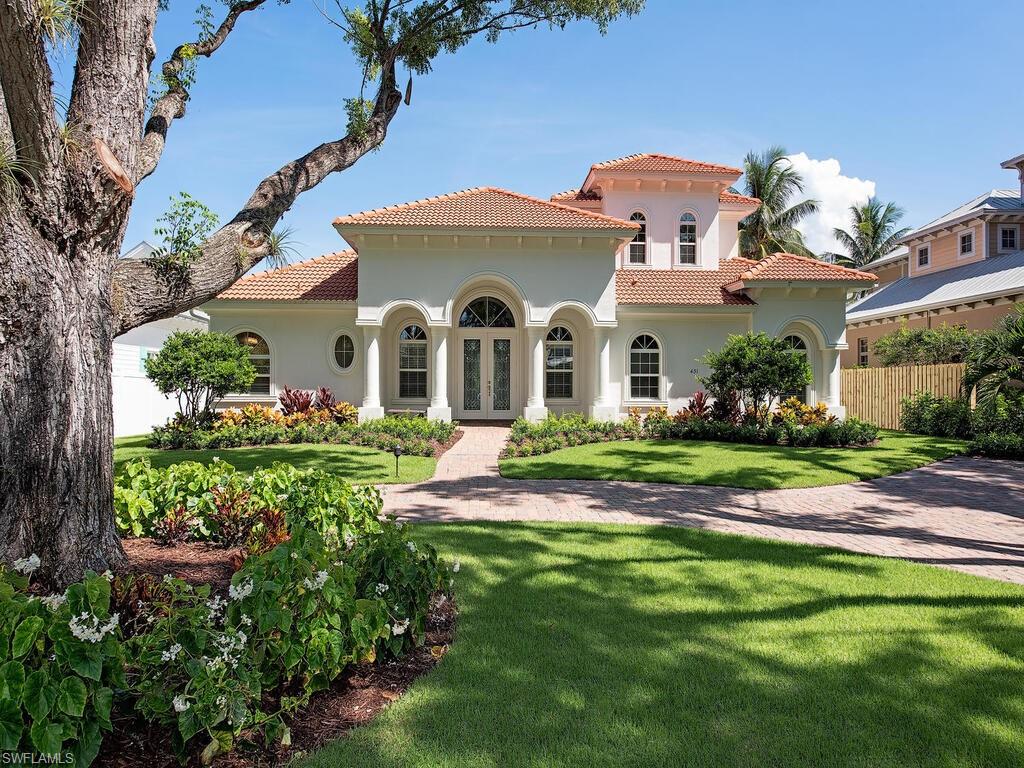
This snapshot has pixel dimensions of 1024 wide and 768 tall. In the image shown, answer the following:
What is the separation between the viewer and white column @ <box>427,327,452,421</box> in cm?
1692

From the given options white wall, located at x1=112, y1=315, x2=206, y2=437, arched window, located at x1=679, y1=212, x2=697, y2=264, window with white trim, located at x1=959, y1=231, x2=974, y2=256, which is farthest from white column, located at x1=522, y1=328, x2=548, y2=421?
window with white trim, located at x1=959, y1=231, x2=974, y2=256

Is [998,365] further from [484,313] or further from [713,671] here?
[713,671]

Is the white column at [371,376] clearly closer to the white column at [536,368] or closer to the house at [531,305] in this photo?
the house at [531,305]

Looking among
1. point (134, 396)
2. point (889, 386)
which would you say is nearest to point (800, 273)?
point (889, 386)

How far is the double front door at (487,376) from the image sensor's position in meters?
19.2

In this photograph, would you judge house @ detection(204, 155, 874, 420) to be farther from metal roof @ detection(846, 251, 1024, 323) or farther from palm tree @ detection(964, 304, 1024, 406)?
metal roof @ detection(846, 251, 1024, 323)

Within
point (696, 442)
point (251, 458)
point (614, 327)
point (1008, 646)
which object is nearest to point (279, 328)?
point (251, 458)

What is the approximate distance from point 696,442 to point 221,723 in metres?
13.8

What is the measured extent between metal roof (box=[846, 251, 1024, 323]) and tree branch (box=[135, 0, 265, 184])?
79.2 ft

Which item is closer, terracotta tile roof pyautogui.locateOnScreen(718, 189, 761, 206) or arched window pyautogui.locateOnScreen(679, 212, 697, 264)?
arched window pyautogui.locateOnScreen(679, 212, 697, 264)

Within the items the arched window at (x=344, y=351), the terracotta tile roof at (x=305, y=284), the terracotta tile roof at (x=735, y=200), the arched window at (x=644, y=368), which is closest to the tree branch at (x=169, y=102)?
the terracotta tile roof at (x=305, y=284)

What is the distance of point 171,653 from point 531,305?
49.7 feet

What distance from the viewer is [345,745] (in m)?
3.01

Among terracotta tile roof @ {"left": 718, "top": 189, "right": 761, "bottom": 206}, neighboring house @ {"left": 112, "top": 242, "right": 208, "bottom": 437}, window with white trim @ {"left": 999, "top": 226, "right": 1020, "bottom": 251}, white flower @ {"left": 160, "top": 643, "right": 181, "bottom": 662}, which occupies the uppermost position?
terracotta tile roof @ {"left": 718, "top": 189, "right": 761, "bottom": 206}
